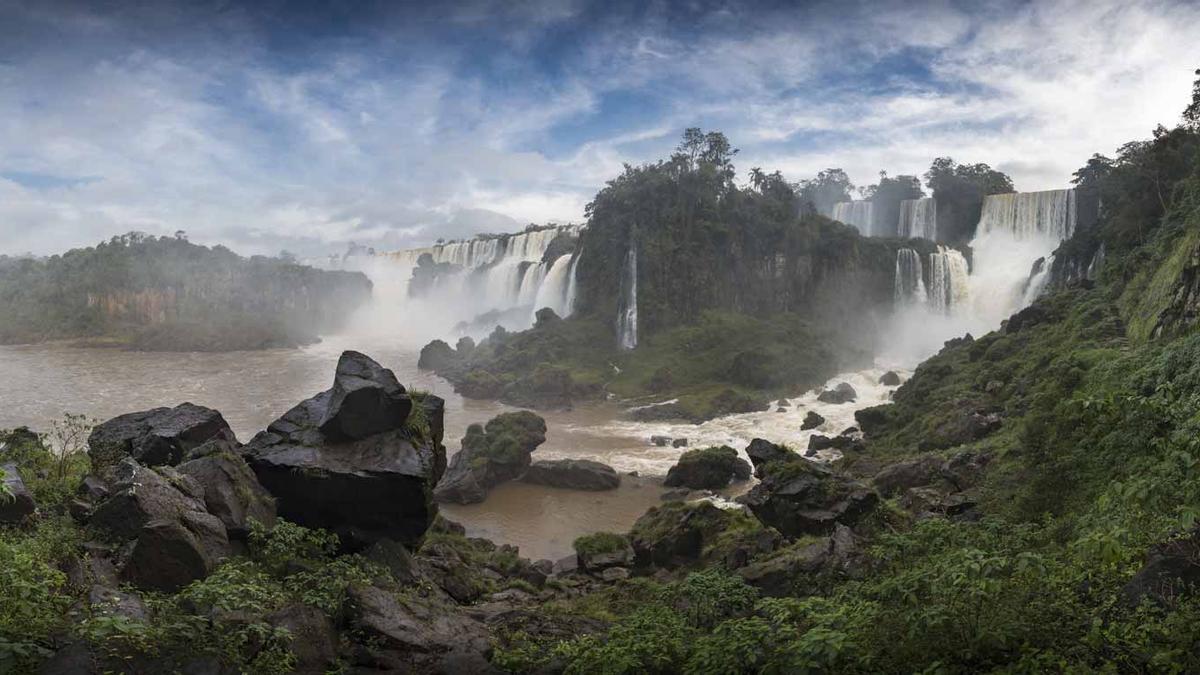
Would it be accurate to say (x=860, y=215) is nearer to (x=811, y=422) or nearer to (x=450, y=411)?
(x=811, y=422)

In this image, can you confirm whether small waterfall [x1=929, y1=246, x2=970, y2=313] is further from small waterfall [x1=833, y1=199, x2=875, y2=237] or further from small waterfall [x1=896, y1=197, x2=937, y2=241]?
small waterfall [x1=833, y1=199, x2=875, y2=237]

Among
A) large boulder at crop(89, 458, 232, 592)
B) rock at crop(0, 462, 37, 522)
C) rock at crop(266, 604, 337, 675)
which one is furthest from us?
rock at crop(0, 462, 37, 522)

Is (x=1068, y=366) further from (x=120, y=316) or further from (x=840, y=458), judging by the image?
(x=120, y=316)

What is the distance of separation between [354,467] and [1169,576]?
12.5 metres

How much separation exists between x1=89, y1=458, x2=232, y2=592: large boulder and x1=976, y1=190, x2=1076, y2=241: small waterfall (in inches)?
2474

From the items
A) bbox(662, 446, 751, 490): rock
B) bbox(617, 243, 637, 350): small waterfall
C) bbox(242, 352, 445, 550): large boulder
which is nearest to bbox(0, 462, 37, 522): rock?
bbox(242, 352, 445, 550): large boulder

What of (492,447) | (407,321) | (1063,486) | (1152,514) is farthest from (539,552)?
(407,321)

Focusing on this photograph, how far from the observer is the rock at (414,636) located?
8.55 m

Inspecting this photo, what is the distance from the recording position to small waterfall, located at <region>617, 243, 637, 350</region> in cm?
6231

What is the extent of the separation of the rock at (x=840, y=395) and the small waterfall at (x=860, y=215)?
47.3 m

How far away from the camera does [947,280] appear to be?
58.6m


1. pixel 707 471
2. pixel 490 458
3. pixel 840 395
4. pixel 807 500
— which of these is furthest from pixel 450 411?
pixel 807 500

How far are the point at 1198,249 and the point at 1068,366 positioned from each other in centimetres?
472

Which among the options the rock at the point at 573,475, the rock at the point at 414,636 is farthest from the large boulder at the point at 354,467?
the rock at the point at 573,475
